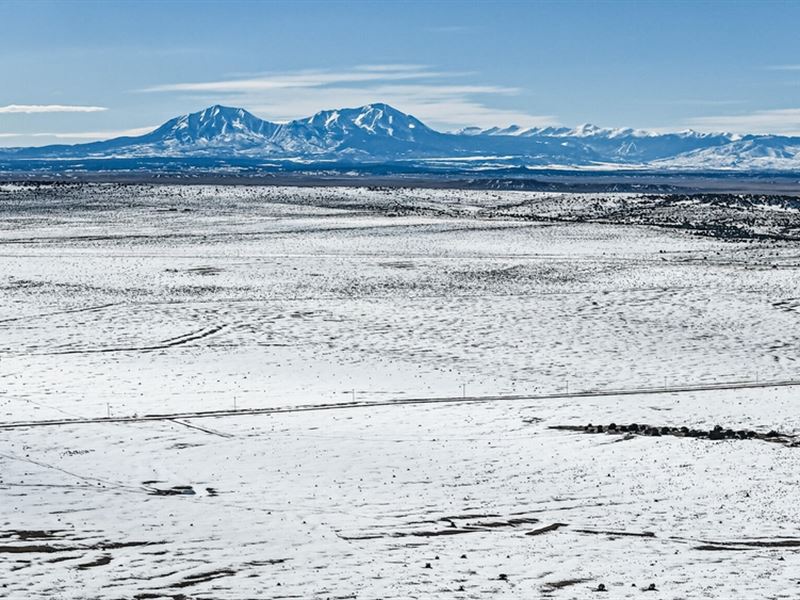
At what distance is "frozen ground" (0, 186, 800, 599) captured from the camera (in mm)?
15938

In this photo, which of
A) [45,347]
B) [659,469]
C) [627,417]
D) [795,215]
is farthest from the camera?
[795,215]

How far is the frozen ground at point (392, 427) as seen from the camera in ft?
52.3

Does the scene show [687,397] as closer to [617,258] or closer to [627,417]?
[627,417]

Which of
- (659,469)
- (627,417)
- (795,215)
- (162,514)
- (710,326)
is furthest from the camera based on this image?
(795,215)

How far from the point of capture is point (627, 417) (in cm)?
2531

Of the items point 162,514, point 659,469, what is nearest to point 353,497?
point 162,514

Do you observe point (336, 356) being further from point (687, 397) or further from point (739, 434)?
point (739, 434)

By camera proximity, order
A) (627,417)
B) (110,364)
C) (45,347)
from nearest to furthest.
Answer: (627,417), (110,364), (45,347)

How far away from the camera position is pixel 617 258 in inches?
2299

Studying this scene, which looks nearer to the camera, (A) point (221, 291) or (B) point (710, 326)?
(B) point (710, 326)

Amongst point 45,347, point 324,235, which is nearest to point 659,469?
point 45,347

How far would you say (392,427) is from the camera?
955 inches

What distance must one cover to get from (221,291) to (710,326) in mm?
19659

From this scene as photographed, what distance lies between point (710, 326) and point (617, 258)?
67.3ft
